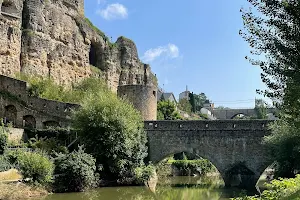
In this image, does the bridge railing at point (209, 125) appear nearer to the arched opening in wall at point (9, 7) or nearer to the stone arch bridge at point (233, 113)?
the arched opening in wall at point (9, 7)

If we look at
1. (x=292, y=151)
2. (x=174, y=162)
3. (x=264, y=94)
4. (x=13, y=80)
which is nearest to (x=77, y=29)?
(x=13, y=80)

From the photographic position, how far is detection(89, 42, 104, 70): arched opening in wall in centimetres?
4275

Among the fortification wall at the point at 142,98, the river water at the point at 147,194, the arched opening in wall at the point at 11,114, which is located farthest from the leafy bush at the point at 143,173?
the arched opening in wall at the point at 11,114

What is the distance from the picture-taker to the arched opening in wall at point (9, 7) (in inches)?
1282

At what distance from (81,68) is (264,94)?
99.9ft

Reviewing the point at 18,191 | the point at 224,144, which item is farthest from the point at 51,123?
the point at 18,191

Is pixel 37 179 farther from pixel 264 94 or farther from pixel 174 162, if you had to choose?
pixel 174 162

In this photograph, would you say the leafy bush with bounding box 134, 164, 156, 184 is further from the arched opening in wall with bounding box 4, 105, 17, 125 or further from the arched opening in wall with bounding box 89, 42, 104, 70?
the arched opening in wall with bounding box 89, 42, 104, 70

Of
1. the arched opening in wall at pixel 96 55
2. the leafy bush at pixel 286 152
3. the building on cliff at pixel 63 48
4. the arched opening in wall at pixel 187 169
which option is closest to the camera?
the leafy bush at pixel 286 152

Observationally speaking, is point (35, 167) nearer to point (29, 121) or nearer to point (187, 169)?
point (29, 121)

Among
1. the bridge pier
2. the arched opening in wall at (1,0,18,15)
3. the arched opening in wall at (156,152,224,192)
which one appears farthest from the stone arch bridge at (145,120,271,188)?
the arched opening in wall at (1,0,18,15)

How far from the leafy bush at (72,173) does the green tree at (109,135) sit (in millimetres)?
2161

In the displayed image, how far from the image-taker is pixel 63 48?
37.8 m

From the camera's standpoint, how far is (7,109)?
3039cm
